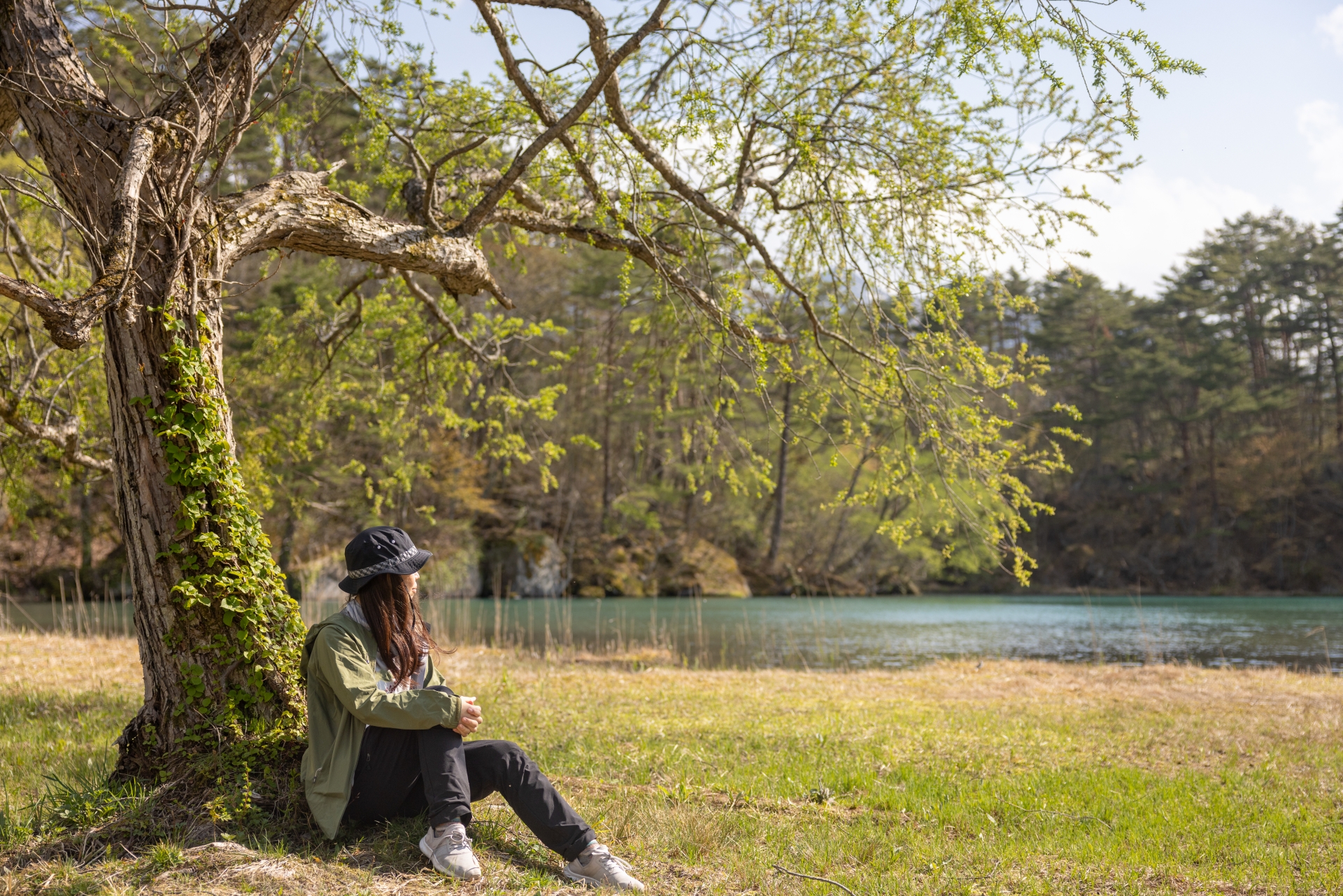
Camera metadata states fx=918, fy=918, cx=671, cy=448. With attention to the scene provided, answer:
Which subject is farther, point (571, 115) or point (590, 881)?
point (571, 115)

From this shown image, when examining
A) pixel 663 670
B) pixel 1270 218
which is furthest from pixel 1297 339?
pixel 663 670

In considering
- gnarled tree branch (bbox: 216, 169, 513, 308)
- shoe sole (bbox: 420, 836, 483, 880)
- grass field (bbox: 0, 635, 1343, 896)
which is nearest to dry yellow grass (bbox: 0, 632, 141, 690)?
grass field (bbox: 0, 635, 1343, 896)

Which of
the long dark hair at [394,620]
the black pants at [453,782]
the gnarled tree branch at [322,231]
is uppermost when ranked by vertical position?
the gnarled tree branch at [322,231]

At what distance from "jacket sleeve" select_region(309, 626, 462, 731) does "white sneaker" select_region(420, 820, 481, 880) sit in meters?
0.36

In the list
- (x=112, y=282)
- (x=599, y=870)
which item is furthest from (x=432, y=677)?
(x=112, y=282)

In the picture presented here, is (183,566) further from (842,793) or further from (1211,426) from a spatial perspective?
(1211,426)

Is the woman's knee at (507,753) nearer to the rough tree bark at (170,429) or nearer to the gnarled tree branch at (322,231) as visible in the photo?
the rough tree bark at (170,429)

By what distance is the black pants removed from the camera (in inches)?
129

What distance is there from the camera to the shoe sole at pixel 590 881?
3162 mm

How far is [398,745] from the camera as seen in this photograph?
11.1 feet

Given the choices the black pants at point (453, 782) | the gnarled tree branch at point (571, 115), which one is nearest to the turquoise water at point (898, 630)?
the gnarled tree branch at point (571, 115)

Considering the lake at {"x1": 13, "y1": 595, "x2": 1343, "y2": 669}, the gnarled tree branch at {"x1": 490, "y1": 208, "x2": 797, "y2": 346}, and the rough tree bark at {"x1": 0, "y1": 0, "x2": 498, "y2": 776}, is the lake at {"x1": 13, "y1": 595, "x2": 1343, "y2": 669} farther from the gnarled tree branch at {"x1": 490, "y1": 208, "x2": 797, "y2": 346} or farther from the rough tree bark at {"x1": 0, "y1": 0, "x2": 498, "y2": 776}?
the rough tree bark at {"x1": 0, "y1": 0, "x2": 498, "y2": 776}

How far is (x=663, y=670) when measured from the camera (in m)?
11.0

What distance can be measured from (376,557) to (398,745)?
0.70 m
